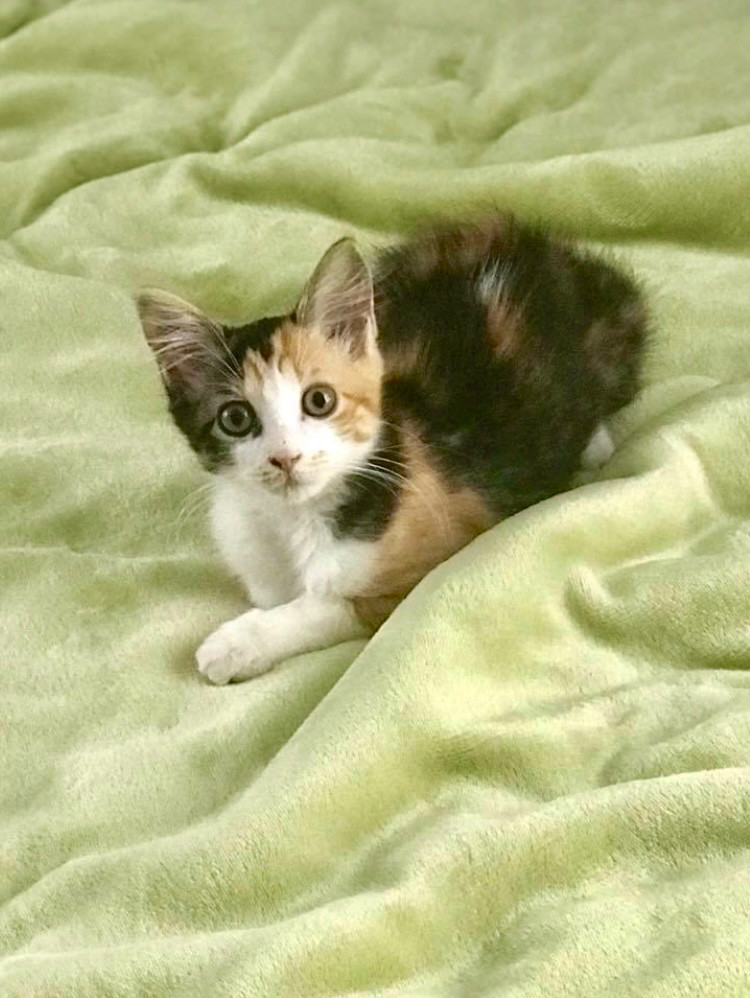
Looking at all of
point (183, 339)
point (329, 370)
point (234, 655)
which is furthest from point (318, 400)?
point (234, 655)

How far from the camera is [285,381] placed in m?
1.15

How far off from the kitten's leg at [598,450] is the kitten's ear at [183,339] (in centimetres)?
46

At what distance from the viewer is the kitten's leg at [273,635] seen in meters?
1.13

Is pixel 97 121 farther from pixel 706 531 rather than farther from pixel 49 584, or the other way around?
pixel 706 531

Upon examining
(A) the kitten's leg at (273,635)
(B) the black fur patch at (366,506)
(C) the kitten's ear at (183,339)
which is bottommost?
(A) the kitten's leg at (273,635)

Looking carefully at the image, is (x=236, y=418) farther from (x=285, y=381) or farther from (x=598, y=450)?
(x=598, y=450)

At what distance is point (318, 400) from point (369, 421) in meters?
0.06

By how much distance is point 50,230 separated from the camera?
1.79 meters

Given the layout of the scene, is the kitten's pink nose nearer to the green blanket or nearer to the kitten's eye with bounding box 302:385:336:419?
the kitten's eye with bounding box 302:385:336:419

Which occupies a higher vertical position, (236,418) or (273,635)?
(236,418)

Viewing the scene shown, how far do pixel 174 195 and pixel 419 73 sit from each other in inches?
19.8

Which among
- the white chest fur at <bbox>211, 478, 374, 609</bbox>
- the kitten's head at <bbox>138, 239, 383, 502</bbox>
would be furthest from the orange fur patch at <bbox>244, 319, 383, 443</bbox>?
the white chest fur at <bbox>211, 478, 374, 609</bbox>

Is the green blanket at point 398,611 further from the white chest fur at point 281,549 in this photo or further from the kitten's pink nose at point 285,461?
the kitten's pink nose at point 285,461

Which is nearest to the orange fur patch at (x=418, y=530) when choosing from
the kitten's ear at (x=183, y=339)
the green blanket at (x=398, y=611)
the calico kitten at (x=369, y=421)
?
the calico kitten at (x=369, y=421)
